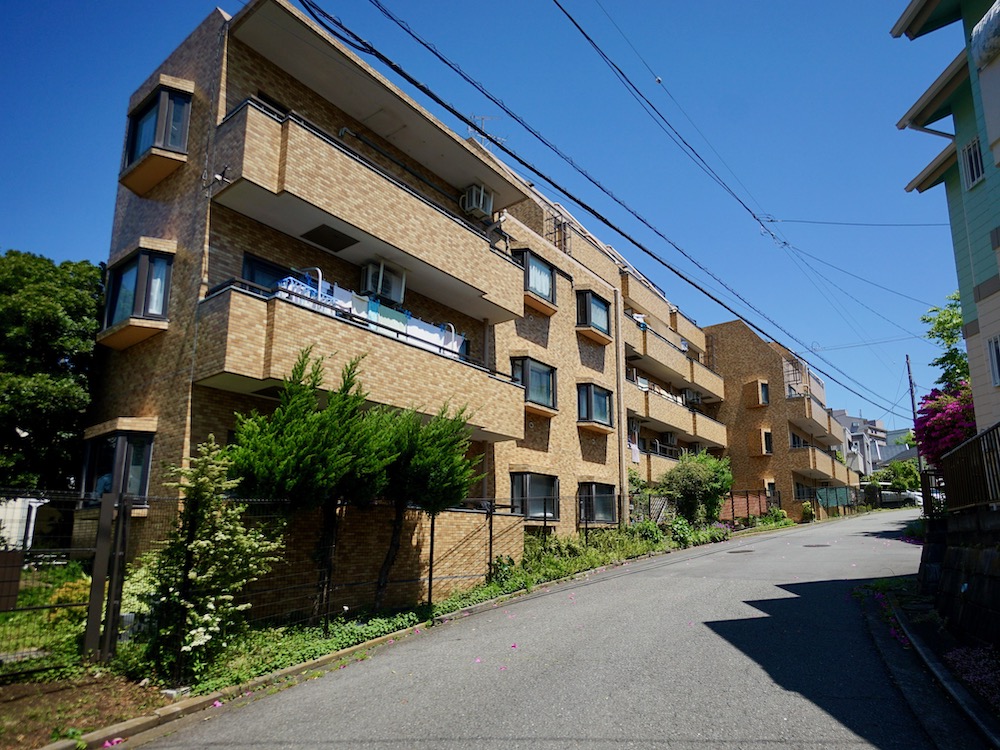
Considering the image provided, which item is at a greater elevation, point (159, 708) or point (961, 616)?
point (961, 616)

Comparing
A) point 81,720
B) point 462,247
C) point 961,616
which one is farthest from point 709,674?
point 462,247

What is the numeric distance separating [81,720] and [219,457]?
355 cm

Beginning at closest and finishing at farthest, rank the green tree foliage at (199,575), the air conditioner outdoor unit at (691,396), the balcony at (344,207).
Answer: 1. the green tree foliage at (199,575)
2. the balcony at (344,207)
3. the air conditioner outdoor unit at (691,396)

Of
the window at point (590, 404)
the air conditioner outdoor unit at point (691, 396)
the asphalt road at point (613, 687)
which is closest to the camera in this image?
the asphalt road at point (613, 687)

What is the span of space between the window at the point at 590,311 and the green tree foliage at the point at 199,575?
17434 mm

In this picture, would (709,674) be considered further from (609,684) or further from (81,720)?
(81,720)

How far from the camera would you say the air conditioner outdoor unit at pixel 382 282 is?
15.4 metres

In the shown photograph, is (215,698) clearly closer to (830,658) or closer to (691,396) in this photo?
(830,658)

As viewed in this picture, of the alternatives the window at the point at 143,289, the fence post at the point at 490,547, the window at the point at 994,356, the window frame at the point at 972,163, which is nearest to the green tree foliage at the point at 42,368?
the window at the point at 143,289

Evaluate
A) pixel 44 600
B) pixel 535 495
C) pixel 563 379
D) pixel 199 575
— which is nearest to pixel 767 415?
pixel 563 379

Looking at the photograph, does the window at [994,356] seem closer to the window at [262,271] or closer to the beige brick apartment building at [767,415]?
the window at [262,271]

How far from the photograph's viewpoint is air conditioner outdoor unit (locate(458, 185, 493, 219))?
63.0 ft

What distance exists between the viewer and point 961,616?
29.2 ft

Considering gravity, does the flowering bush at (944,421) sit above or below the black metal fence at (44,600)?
above
